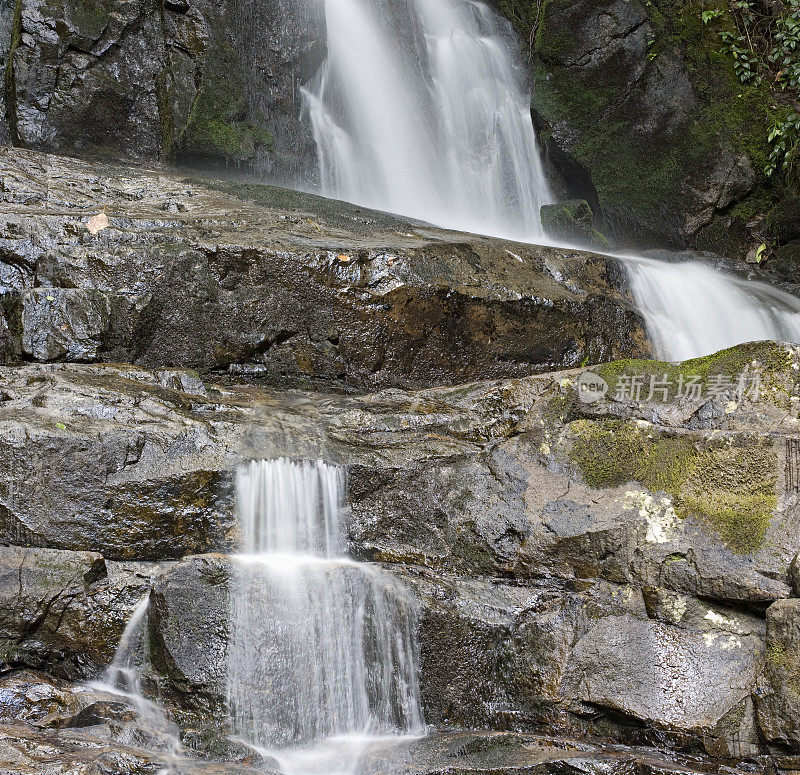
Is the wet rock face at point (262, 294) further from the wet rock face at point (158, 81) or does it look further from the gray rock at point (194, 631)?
the gray rock at point (194, 631)

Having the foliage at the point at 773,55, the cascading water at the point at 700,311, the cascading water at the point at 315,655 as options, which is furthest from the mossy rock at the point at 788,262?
the cascading water at the point at 315,655

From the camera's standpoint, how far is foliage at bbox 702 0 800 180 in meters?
11.2

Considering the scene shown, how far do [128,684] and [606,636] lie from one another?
2781 millimetres

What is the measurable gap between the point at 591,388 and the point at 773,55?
9.51 m

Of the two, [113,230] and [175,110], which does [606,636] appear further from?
[175,110]

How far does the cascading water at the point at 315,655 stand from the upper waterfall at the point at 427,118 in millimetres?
6638

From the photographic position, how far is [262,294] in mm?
6055

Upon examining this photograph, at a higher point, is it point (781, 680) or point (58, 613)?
point (58, 613)

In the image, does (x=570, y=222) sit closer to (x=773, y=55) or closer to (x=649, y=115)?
(x=649, y=115)

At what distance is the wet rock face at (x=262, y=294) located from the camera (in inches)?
221

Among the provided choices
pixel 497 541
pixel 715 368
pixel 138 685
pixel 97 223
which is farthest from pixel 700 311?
pixel 138 685

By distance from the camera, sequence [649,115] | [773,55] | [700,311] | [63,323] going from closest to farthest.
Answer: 1. [63,323]
2. [700,311]
3. [773,55]
4. [649,115]

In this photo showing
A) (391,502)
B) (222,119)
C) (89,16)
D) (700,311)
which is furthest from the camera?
(222,119)

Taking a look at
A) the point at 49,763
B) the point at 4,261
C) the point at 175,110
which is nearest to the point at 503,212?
the point at 175,110
